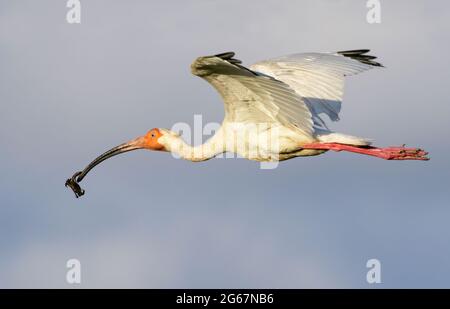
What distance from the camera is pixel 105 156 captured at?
97.3ft

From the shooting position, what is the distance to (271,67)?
2867 cm

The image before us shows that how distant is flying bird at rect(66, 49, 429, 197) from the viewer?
25.1m

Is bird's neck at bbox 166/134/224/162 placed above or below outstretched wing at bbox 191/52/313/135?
below

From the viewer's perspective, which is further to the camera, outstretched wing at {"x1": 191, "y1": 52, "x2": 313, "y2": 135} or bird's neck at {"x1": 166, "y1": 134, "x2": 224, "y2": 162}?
bird's neck at {"x1": 166, "y1": 134, "x2": 224, "y2": 162}

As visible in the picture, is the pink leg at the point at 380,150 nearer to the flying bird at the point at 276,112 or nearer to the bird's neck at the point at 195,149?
the flying bird at the point at 276,112

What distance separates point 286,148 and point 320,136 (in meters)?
0.81

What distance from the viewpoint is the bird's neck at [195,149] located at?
27.4 m

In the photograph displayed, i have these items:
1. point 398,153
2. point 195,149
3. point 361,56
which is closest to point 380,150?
point 398,153

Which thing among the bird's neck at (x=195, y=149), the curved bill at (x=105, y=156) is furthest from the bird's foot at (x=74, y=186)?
the bird's neck at (x=195, y=149)

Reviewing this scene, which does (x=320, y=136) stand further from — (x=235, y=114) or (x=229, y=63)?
(x=229, y=63)

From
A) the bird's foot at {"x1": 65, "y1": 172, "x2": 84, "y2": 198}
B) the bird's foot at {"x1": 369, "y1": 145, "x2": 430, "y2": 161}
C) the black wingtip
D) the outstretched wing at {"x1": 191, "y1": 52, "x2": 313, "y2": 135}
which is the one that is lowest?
the bird's foot at {"x1": 65, "y1": 172, "x2": 84, "y2": 198}

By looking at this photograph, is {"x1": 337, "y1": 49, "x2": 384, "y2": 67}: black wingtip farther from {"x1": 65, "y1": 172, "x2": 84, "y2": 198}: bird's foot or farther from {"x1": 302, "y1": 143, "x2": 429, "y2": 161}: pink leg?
{"x1": 65, "y1": 172, "x2": 84, "y2": 198}: bird's foot

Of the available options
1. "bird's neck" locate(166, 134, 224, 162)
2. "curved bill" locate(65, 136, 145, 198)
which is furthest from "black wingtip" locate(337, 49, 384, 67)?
"curved bill" locate(65, 136, 145, 198)

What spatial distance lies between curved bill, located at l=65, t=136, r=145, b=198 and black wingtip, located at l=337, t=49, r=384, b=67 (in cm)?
545
